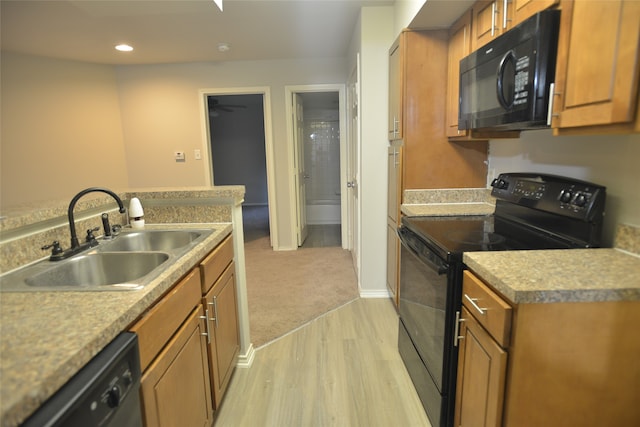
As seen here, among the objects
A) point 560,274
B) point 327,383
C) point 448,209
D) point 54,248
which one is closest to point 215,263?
point 54,248

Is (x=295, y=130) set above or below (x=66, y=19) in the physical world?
below

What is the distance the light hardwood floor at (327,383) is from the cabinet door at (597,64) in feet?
4.94

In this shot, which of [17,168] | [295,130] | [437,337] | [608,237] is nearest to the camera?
[608,237]

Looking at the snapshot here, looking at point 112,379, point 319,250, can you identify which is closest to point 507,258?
point 112,379

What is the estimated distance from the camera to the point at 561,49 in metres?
1.23

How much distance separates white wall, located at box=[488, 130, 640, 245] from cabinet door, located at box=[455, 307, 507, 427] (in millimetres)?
688

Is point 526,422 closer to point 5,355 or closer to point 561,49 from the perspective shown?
point 561,49

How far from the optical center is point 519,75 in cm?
140

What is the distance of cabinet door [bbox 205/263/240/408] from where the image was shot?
1.62 metres

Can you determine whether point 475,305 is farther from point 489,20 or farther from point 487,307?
point 489,20

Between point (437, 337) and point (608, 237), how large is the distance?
0.79 meters

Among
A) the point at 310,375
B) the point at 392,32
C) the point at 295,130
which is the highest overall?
the point at 392,32

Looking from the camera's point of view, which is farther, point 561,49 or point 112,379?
point 561,49

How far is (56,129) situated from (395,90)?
358cm
